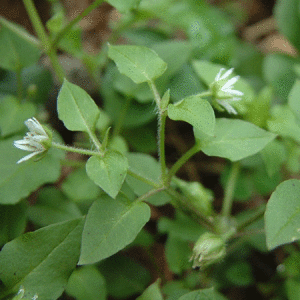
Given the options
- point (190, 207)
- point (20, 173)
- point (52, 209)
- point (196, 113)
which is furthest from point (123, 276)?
point (196, 113)

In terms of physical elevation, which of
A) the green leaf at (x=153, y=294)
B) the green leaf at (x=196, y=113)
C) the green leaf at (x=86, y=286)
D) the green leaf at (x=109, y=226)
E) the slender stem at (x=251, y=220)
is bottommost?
the slender stem at (x=251, y=220)

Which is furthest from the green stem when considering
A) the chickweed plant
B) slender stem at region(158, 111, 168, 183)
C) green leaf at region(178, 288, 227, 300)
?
green leaf at region(178, 288, 227, 300)

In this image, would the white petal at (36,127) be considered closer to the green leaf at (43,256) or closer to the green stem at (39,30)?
the green leaf at (43,256)

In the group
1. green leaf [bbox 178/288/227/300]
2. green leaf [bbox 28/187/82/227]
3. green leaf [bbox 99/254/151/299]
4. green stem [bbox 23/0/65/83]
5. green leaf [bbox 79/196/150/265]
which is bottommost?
green leaf [bbox 99/254/151/299]

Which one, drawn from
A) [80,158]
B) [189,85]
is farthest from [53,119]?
[189,85]

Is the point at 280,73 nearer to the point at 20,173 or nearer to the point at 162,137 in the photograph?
the point at 162,137

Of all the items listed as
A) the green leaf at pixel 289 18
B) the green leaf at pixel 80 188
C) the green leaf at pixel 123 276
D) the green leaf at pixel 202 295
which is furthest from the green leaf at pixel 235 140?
the green leaf at pixel 289 18

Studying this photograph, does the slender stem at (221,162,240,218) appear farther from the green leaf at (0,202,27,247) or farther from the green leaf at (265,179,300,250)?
the green leaf at (0,202,27,247)
